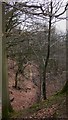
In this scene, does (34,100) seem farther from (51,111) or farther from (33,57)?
(51,111)

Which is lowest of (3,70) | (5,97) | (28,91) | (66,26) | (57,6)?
(28,91)

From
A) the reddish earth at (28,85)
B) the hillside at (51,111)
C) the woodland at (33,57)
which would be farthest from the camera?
the reddish earth at (28,85)

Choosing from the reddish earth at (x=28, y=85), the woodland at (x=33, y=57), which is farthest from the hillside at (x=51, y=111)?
the reddish earth at (x=28, y=85)

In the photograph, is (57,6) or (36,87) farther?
(36,87)

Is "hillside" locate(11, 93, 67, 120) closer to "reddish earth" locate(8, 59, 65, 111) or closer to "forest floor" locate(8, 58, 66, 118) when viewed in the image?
"forest floor" locate(8, 58, 66, 118)

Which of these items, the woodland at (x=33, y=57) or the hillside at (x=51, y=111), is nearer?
the hillside at (x=51, y=111)

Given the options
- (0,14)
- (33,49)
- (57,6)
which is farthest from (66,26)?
(0,14)

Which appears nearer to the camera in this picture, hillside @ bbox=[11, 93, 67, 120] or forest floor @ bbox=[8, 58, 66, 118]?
hillside @ bbox=[11, 93, 67, 120]

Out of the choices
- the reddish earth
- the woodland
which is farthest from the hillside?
the reddish earth

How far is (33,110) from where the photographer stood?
603 cm

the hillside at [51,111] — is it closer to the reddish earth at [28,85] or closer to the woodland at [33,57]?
the woodland at [33,57]

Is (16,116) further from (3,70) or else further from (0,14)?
(0,14)

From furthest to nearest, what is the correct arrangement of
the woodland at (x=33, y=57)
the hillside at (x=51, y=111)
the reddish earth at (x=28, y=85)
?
the reddish earth at (x=28, y=85)
the woodland at (x=33, y=57)
the hillside at (x=51, y=111)

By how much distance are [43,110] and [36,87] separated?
8.03 m
